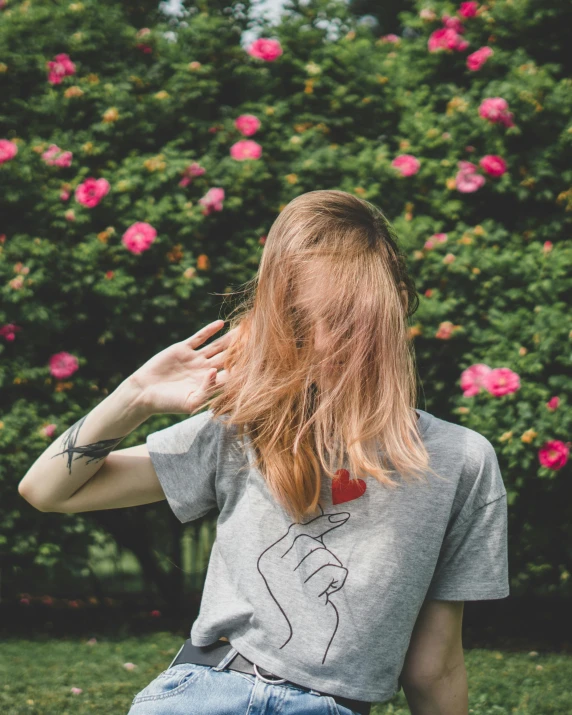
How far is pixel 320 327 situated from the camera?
1394 mm

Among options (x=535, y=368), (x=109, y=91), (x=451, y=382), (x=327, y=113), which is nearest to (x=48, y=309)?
(x=109, y=91)

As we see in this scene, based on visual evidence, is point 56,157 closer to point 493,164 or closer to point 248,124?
point 248,124

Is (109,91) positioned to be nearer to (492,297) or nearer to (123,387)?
(492,297)

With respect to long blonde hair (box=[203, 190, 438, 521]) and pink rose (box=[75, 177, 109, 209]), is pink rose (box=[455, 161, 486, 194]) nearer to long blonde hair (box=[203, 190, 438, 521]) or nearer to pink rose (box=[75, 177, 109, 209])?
pink rose (box=[75, 177, 109, 209])

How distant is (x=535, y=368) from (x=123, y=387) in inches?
98.5

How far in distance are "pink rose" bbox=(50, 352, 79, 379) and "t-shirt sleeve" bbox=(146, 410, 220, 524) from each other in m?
2.52

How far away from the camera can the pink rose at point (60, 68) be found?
3891 millimetres

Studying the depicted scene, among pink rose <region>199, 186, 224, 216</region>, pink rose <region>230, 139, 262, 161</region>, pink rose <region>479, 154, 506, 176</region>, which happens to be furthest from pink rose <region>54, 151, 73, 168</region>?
pink rose <region>479, 154, 506, 176</region>

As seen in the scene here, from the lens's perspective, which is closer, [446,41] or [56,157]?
[56,157]

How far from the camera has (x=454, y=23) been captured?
3988 mm

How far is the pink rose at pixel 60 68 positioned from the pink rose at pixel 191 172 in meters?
0.73

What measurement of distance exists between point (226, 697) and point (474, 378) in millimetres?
2598

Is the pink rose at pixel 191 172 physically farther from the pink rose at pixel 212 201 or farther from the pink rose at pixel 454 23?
the pink rose at pixel 454 23

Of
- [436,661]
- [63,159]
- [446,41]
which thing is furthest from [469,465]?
[446,41]
